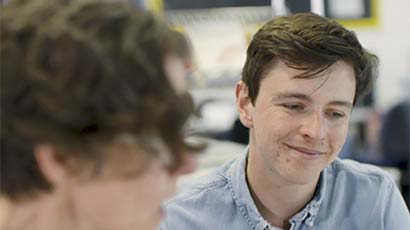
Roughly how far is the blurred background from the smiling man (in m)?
0.86

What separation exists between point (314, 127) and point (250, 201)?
0.24m

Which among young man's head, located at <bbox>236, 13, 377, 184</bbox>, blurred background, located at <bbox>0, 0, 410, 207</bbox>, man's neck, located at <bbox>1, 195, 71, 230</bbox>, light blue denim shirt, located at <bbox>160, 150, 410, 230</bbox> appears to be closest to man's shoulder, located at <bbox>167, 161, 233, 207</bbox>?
light blue denim shirt, located at <bbox>160, 150, 410, 230</bbox>

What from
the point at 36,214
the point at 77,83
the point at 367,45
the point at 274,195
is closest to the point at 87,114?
the point at 77,83

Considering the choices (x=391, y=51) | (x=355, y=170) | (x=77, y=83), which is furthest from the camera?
(x=391, y=51)

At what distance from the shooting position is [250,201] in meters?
1.45

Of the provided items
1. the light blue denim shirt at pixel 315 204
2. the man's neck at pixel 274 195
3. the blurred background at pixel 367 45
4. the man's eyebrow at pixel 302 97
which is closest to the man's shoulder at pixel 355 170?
the light blue denim shirt at pixel 315 204

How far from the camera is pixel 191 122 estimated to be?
30.4 inches

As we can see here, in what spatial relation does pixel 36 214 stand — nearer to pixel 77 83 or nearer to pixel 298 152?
pixel 77 83

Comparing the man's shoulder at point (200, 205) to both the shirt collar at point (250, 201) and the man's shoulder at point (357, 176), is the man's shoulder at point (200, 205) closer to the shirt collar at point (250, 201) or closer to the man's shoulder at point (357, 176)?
the shirt collar at point (250, 201)

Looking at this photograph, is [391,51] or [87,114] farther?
[391,51]

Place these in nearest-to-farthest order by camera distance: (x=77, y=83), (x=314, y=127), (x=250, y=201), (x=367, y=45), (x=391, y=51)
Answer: (x=77, y=83) → (x=314, y=127) → (x=250, y=201) → (x=367, y=45) → (x=391, y=51)

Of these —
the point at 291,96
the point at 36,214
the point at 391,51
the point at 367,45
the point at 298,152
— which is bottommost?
the point at 391,51

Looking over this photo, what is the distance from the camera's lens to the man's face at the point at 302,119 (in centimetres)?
134

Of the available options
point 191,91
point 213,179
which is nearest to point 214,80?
point 213,179
